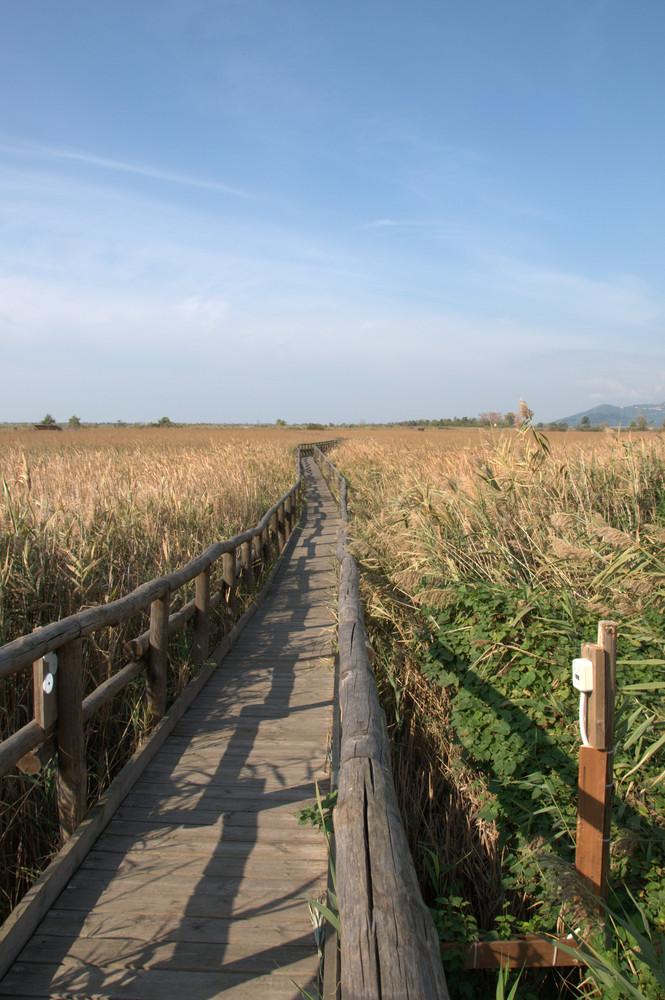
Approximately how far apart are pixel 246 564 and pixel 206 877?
189 inches

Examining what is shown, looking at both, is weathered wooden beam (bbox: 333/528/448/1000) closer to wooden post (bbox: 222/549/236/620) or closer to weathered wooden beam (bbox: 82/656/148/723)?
weathered wooden beam (bbox: 82/656/148/723)

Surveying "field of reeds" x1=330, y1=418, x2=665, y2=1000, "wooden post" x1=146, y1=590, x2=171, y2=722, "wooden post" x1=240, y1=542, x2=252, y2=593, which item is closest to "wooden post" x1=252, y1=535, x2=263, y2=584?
"wooden post" x1=240, y1=542, x2=252, y2=593

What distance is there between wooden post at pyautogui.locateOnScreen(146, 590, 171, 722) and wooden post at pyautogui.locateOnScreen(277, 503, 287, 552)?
672 cm

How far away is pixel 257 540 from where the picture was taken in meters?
8.77

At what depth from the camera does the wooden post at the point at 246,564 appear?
7.33 meters

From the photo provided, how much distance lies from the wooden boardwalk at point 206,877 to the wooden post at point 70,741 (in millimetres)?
206

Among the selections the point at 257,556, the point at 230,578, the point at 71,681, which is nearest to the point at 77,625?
the point at 71,681

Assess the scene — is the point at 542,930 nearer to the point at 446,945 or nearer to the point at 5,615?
the point at 446,945

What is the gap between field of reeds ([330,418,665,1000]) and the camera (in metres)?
2.88

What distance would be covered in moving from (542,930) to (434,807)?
0.98m

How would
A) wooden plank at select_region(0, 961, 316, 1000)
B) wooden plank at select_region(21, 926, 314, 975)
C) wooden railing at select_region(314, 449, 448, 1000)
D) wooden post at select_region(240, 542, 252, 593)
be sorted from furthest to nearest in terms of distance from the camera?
wooden post at select_region(240, 542, 252, 593)
wooden plank at select_region(21, 926, 314, 975)
wooden plank at select_region(0, 961, 316, 1000)
wooden railing at select_region(314, 449, 448, 1000)

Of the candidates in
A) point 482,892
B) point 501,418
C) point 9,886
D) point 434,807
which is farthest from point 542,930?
point 501,418

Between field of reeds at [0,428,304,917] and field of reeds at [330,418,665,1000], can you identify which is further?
field of reeds at [0,428,304,917]

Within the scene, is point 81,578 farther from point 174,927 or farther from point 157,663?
point 174,927
